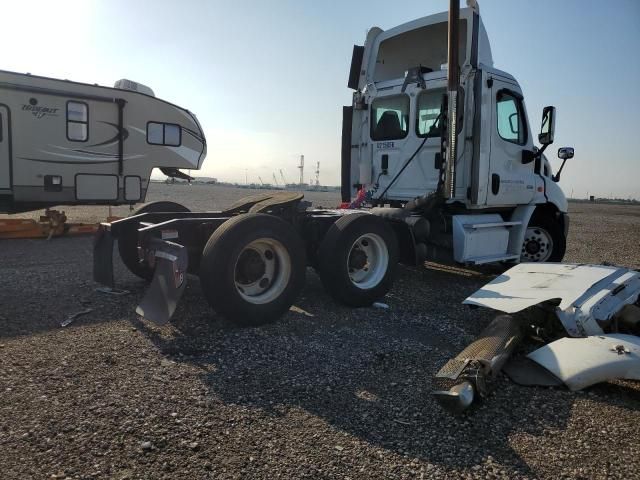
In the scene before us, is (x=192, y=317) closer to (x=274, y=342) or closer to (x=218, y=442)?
(x=274, y=342)

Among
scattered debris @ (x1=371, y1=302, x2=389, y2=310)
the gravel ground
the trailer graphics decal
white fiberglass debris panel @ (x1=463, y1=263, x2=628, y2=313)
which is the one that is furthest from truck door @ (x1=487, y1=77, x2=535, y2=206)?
the trailer graphics decal

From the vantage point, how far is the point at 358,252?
19.1ft

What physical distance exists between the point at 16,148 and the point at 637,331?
1099cm

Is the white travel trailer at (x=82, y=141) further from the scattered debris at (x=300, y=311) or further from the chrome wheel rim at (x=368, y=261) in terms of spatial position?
the chrome wheel rim at (x=368, y=261)

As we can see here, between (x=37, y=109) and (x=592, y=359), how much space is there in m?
10.8

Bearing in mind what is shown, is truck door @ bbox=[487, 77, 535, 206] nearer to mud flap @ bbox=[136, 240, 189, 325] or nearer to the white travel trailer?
mud flap @ bbox=[136, 240, 189, 325]

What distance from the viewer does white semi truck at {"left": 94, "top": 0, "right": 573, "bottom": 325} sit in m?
4.76

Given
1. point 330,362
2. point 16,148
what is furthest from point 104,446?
point 16,148

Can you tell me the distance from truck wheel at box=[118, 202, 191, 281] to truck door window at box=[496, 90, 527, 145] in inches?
194

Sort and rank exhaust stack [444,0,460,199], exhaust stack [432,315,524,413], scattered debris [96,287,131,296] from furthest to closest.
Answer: exhaust stack [444,0,460,199] → scattered debris [96,287,131,296] → exhaust stack [432,315,524,413]

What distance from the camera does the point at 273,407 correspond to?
324cm

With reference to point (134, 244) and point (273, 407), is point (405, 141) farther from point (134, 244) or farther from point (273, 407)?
point (273, 407)

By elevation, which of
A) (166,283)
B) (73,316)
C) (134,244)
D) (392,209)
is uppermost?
(392,209)

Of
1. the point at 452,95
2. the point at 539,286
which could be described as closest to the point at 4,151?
the point at 452,95
